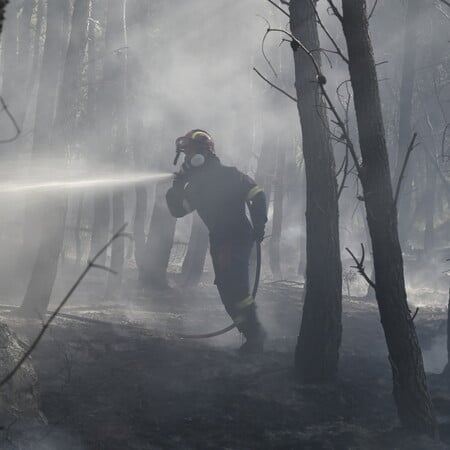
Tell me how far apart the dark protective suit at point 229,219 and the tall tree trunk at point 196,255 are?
7.28m

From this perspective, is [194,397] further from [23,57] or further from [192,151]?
[23,57]

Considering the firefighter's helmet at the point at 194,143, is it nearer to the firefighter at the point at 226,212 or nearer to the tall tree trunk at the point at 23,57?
the firefighter at the point at 226,212

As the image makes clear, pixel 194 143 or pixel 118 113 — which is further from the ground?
pixel 118 113

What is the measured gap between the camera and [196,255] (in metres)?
15.2

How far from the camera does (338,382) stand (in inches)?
248

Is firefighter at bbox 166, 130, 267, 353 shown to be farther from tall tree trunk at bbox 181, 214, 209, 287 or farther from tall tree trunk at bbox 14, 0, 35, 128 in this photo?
tall tree trunk at bbox 14, 0, 35, 128

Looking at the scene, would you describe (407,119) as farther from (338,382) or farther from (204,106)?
(338,382)

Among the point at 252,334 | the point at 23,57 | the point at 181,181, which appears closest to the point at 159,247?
the point at 181,181

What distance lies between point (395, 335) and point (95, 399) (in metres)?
2.41

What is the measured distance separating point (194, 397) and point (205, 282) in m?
10.6

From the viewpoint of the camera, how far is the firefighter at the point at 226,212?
720 cm

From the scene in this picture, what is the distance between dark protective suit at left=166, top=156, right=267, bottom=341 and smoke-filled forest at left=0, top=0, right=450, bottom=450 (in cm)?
2

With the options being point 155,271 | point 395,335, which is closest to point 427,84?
point 155,271

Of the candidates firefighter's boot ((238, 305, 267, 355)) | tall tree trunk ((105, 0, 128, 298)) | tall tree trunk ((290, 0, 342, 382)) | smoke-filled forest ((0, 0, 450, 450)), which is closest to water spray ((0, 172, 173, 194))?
smoke-filled forest ((0, 0, 450, 450))
